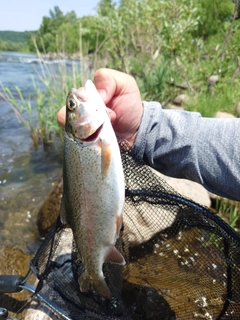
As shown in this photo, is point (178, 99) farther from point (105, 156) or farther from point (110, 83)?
point (105, 156)

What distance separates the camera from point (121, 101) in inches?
78.7

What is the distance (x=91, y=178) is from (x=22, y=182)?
5346mm

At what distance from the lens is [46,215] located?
4.74 meters

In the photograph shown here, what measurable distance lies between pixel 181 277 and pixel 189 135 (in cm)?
140

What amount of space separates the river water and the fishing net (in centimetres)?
192

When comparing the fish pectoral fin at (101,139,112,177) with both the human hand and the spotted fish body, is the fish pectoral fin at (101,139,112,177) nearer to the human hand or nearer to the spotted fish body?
the spotted fish body

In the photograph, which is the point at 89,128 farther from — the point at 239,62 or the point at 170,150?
the point at 239,62

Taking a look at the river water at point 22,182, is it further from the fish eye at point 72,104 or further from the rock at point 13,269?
the fish eye at point 72,104

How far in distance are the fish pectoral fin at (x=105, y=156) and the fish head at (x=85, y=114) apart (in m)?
0.08

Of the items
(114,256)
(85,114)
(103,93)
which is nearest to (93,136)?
(85,114)

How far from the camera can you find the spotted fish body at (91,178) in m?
1.55

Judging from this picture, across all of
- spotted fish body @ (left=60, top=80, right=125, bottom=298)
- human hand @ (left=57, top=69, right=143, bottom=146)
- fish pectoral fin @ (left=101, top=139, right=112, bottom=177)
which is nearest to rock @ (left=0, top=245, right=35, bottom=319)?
spotted fish body @ (left=60, top=80, right=125, bottom=298)

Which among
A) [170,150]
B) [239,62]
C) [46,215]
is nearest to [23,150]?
[46,215]

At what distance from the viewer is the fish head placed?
5.06 feet
